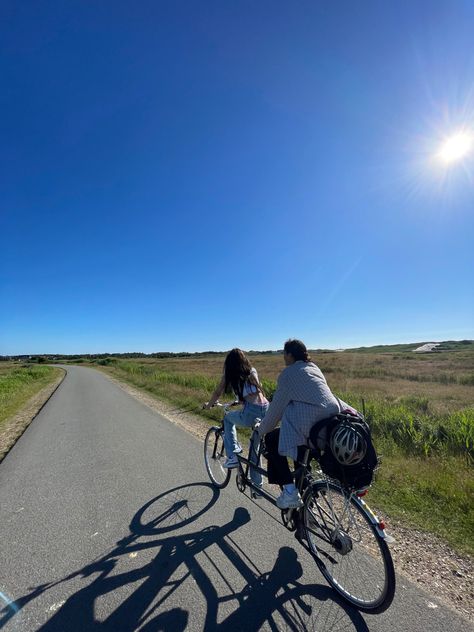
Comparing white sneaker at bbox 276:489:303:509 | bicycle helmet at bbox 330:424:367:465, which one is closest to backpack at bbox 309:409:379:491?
bicycle helmet at bbox 330:424:367:465

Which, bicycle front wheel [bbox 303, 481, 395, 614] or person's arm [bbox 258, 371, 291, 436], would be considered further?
person's arm [bbox 258, 371, 291, 436]

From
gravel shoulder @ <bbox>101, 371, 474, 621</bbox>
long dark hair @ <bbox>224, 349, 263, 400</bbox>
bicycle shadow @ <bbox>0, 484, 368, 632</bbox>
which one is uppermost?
long dark hair @ <bbox>224, 349, 263, 400</bbox>

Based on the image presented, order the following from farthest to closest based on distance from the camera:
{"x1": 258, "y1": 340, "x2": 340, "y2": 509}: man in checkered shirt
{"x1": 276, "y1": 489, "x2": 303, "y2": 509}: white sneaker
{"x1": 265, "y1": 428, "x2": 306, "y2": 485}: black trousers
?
1. {"x1": 265, "y1": 428, "x2": 306, "y2": 485}: black trousers
2. {"x1": 276, "y1": 489, "x2": 303, "y2": 509}: white sneaker
3. {"x1": 258, "y1": 340, "x2": 340, "y2": 509}: man in checkered shirt

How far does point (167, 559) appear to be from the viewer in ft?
10.7

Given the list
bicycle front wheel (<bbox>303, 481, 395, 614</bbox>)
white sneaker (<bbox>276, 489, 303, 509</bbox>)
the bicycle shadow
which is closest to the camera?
the bicycle shadow

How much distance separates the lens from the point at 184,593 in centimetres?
278

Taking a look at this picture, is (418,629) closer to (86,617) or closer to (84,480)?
(86,617)

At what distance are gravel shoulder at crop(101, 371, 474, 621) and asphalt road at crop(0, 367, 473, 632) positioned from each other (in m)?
0.16

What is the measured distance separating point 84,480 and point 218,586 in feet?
11.9

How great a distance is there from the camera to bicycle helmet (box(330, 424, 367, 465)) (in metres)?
2.61

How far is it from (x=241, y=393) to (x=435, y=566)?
2.76m

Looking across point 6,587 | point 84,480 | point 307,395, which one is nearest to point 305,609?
point 307,395

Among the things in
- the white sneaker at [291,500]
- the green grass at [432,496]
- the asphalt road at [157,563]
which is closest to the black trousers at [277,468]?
the white sneaker at [291,500]

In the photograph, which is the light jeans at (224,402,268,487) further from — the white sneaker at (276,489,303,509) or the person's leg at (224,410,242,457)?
the white sneaker at (276,489,303,509)
